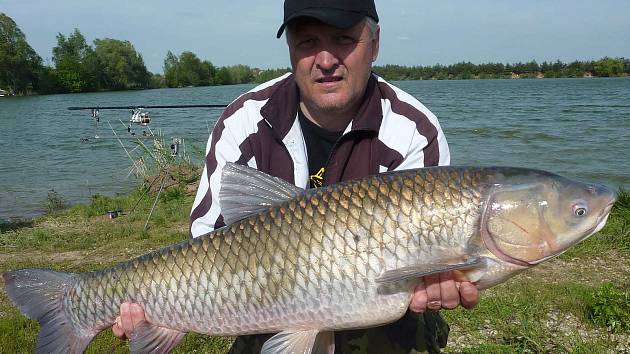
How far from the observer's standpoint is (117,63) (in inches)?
2542

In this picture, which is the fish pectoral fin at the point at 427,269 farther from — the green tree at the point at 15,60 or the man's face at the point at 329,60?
the green tree at the point at 15,60

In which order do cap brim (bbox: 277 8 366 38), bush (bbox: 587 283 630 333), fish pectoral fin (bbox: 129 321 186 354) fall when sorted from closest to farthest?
fish pectoral fin (bbox: 129 321 186 354)
cap brim (bbox: 277 8 366 38)
bush (bbox: 587 283 630 333)

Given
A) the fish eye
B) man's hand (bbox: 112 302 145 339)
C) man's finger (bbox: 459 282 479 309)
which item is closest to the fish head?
the fish eye

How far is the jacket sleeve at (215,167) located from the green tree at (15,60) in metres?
57.5

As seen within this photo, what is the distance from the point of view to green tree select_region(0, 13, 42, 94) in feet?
172

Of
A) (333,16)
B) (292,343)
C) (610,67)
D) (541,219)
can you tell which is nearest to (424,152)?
(333,16)

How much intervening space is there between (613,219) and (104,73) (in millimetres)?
65900

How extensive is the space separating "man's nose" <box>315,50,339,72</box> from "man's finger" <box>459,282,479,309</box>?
112cm

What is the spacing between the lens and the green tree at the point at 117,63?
64500 millimetres

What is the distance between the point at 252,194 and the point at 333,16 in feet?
2.86

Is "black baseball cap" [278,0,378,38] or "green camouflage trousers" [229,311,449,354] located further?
"green camouflage trousers" [229,311,449,354]

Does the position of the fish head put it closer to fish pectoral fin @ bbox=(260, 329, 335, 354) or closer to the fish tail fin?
fish pectoral fin @ bbox=(260, 329, 335, 354)

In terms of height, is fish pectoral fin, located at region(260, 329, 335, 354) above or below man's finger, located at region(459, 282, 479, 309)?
below

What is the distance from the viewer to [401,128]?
262cm
